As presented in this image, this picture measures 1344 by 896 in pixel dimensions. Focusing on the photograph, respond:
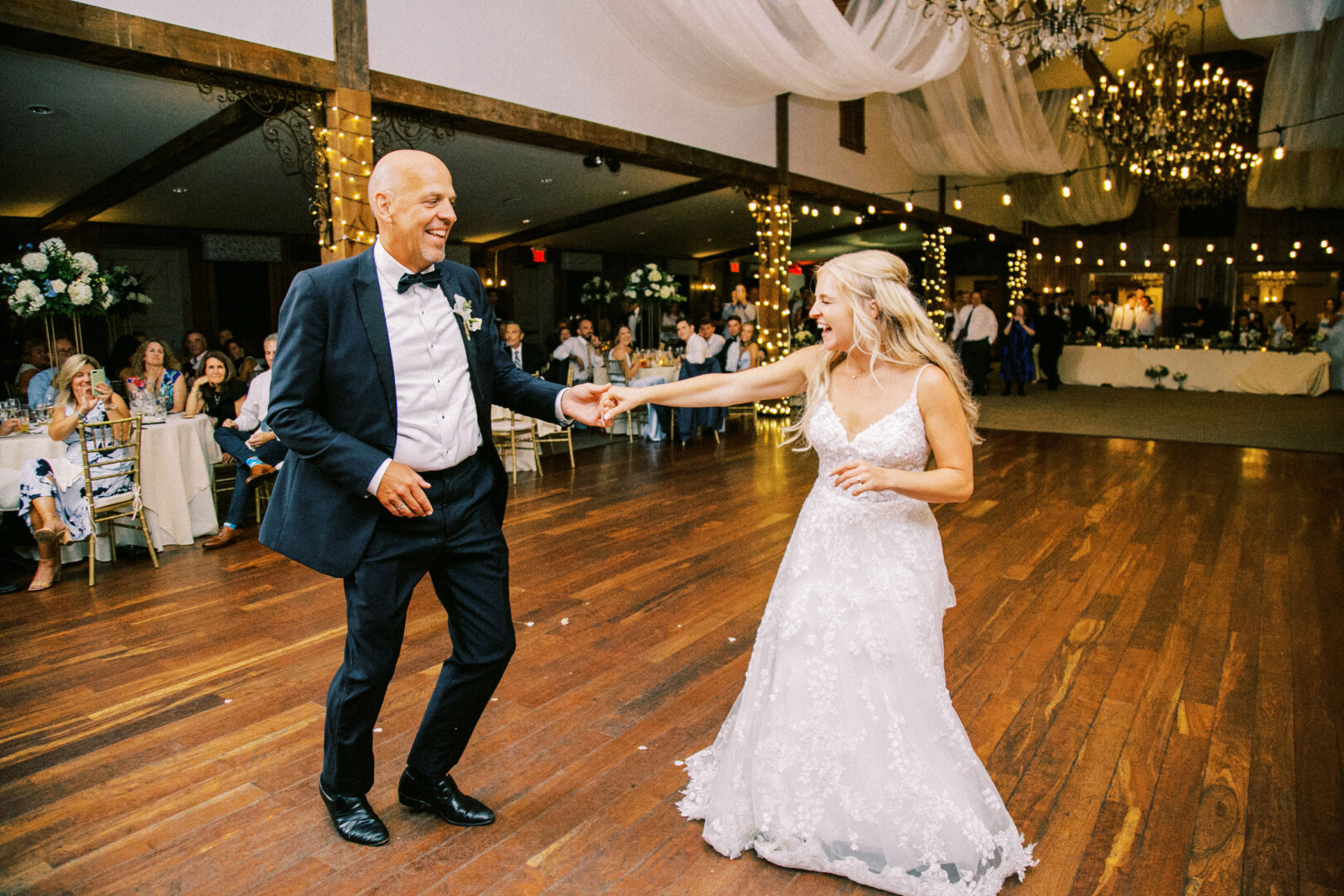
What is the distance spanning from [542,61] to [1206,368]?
11.7 m

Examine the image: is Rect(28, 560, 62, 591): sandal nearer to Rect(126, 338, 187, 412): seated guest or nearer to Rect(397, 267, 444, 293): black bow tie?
Rect(126, 338, 187, 412): seated guest

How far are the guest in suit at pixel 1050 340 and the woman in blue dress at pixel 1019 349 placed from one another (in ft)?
1.93

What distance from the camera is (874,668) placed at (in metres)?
2.04

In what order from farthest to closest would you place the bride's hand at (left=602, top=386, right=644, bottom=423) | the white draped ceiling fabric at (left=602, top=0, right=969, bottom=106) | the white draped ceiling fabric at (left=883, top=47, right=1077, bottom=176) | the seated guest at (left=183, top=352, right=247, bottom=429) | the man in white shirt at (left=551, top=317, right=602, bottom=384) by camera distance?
1. the man in white shirt at (left=551, top=317, right=602, bottom=384)
2. the white draped ceiling fabric at (left=883, top=47, right=1077, bottom=176)
3. the white draped ceiling fabric at (left=602, top=0, right=969, bottom=106)
4. the seated guest at (left=183, top=352, right=247, bottom=429)
5. the bride's hand at (left=602, top=386, right=644, bottom=423)

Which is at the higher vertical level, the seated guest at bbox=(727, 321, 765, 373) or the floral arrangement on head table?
the floral arrangement on head table

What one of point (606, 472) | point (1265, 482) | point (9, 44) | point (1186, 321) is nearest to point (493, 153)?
point (606, 472)

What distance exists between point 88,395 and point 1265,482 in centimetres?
789

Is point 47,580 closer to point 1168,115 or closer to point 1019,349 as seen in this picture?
point 1168,115

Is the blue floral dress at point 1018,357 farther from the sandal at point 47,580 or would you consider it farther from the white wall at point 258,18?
the sandal at point 47,580

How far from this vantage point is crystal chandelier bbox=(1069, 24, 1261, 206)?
8.86m

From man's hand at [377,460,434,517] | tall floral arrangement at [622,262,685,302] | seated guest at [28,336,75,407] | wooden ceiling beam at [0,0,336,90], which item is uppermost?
wooden ceiling beam at [0,0,336,90]

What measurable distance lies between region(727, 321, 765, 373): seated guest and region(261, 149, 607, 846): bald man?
7096mm

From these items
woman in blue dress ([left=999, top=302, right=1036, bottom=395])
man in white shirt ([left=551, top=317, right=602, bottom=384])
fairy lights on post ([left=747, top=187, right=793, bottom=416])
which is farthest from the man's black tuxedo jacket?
woman in blue dress ([left=999, top=302, right=1036, bottom=395])

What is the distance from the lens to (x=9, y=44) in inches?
164
